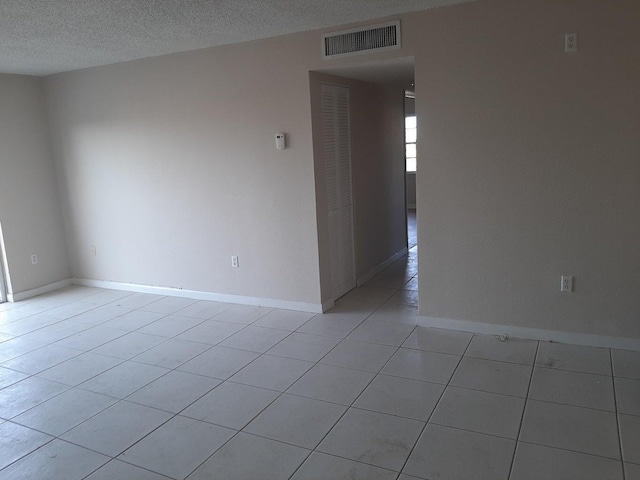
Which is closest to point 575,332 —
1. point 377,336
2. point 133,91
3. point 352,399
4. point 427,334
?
point 427,334

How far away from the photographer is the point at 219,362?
3.48m

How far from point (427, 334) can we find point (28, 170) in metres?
4.51

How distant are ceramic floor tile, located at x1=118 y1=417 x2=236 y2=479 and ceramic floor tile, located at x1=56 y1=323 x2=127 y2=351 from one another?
1563 millimetres

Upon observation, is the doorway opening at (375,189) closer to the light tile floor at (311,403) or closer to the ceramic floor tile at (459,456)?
the light tile floor at (311,403)

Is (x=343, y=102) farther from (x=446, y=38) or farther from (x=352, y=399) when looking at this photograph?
(x=352, y=399)

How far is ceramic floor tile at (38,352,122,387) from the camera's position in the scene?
3.36 meters

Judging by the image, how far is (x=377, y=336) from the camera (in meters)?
3.80

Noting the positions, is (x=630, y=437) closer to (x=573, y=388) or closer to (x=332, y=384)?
(x=573, y=388)

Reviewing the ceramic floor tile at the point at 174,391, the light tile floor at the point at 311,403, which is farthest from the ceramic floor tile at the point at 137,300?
the ceramic floor tile at the point at 174,391

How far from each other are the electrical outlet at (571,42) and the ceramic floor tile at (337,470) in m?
2.74

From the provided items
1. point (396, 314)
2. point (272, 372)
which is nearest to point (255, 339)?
point (272, 372)

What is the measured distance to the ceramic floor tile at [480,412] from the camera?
2.52m

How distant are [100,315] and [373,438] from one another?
3204 mm

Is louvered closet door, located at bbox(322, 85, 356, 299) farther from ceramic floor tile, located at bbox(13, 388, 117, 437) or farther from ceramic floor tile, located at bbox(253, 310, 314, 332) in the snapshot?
ceramic floor tile, located at bbox(13, 388, 117, 437)
